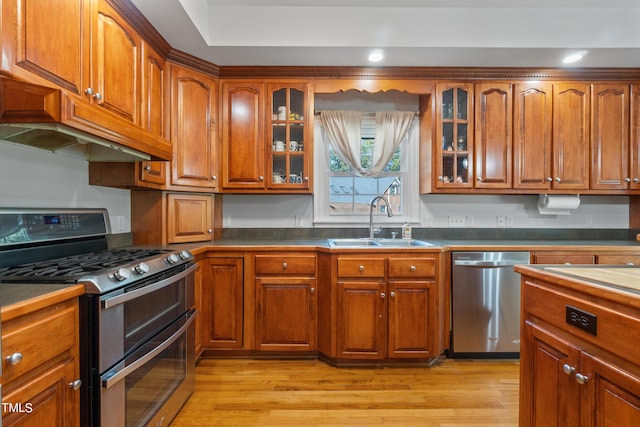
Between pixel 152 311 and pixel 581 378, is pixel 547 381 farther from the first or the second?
pixel 152 311

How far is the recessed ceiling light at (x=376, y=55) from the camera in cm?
237

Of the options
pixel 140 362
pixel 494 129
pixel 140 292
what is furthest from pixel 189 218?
pixel 494 129

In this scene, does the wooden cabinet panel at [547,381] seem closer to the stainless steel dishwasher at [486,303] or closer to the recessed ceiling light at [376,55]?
the stainless steel dishwasher at [486,303]

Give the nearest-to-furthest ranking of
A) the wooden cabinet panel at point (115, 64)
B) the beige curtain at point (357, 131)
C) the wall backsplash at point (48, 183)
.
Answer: the wall backsplash at point (48, 183), the wooden cabinet panel at point (115, 64), the beige curtain at point (357, 131)

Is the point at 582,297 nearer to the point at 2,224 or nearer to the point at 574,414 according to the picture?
the point at 574,414

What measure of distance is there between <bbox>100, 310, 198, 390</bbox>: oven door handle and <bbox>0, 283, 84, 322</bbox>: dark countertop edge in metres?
0.35

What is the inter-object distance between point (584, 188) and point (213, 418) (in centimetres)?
333

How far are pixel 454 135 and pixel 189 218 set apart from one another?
7.70 feet

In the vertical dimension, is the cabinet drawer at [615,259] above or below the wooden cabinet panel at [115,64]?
below

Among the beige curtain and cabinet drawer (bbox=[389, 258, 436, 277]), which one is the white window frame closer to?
the beige curtain

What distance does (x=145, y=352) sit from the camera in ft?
4.73

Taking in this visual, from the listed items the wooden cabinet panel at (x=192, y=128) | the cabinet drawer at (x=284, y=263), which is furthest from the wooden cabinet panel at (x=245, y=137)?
the cabinet drawer at (x=284, y=263)

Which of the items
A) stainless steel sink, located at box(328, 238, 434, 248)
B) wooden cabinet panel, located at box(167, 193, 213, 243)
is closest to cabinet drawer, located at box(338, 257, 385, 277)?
stainless steel sink, located at box(328, 238, 434, 248)

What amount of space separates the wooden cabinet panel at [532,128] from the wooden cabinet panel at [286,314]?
206cm
